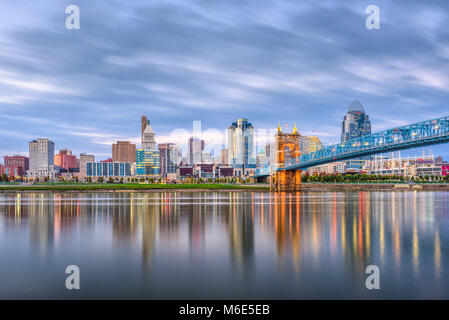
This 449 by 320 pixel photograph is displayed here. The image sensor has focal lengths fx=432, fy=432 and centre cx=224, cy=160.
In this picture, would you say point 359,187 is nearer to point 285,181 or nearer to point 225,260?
point 285,181

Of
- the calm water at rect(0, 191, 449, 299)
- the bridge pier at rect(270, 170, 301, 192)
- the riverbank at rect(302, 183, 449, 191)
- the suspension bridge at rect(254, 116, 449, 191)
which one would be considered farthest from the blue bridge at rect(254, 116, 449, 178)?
the calm water at rect(0, 191, 449, 299)

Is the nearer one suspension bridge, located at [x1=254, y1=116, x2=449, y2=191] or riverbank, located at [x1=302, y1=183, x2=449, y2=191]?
suspension bridge, located at [x1=254, y1=116, x2=449, y2=191]

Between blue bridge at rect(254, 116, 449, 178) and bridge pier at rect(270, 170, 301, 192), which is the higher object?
→ blue bridge at rect(254, 116, 449, 178)

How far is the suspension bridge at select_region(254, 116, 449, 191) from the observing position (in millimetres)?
60097

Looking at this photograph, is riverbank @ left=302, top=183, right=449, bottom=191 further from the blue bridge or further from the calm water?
the calm water

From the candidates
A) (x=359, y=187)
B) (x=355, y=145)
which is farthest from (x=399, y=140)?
(x=359, y=187)

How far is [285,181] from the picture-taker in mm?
97625

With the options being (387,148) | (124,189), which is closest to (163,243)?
(387,148)

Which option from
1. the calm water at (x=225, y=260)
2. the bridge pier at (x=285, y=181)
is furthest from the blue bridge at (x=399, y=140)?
the calm water at (x=225, y=260)

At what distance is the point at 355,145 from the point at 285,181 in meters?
21.8

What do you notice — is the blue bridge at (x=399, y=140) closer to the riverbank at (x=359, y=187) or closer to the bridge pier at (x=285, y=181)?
the bridge pier at (x=285, y=181)

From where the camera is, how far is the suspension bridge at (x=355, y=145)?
6010 cm
